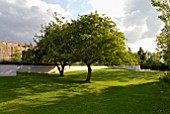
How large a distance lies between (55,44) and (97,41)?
8.15 metres

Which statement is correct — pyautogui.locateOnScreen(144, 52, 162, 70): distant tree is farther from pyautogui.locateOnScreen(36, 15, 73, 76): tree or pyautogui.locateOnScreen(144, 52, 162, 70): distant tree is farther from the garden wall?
the garden wall

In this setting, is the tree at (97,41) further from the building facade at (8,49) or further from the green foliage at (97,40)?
the building facade at (8,49)

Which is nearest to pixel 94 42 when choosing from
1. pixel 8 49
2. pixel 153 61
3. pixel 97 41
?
pixel 97 41

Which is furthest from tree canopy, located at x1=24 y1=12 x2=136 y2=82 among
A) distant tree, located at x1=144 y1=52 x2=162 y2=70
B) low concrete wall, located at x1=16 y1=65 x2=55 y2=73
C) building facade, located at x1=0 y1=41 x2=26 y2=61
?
building facade, located at x1=0 y1=41 x2=26 y2=61

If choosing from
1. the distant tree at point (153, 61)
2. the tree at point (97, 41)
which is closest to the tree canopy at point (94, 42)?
the tree at point (97, 41)

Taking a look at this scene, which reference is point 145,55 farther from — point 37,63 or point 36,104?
point 36,104

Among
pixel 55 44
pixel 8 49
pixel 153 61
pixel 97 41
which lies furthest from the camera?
pixel 8 49

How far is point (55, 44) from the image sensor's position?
36.3 m

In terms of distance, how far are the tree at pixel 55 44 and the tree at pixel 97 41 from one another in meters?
1.74

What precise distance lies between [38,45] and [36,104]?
24.3m

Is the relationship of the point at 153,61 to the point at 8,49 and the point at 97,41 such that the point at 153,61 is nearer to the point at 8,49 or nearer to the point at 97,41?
the point at 97,41

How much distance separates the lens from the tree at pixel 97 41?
98.8ft

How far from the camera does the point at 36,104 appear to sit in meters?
17.2

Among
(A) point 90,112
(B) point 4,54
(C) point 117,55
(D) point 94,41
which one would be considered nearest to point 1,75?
(D) point 94,41
